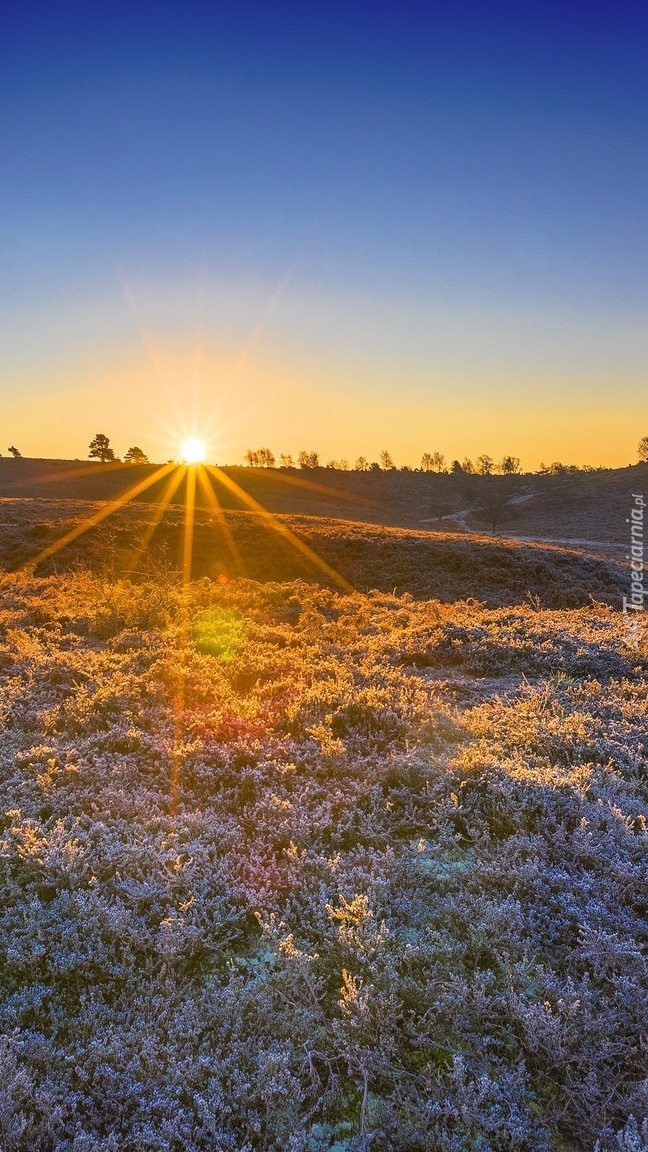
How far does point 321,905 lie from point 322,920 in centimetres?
15

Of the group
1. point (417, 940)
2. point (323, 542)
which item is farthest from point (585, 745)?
point (323, 542)

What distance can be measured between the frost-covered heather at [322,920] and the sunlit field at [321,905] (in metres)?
0.02

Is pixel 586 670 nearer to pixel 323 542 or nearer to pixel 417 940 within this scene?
pixel 417 940

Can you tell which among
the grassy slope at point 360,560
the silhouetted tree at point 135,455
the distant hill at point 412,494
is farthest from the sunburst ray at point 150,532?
the silhouetted tree at point 135,455

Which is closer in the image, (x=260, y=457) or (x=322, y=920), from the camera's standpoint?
(x=322, y=920)

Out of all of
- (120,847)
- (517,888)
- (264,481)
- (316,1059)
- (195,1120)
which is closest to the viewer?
(195,1120)

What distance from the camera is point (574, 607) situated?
765 inches

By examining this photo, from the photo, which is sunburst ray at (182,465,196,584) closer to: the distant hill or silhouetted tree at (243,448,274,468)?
the distant hill

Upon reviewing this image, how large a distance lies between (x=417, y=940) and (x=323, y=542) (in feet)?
87.1

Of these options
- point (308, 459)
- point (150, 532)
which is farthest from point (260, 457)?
point (150, 532)

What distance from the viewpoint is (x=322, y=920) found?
4676mm

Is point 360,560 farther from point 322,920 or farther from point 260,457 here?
point 260,457

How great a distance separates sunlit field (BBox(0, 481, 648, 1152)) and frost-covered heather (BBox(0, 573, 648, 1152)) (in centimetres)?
2

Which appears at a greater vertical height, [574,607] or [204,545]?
[204,545]
